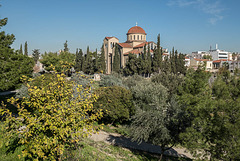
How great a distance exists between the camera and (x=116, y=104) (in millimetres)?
23203

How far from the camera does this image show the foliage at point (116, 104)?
906 inches

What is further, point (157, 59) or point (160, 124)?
point (157, 59)

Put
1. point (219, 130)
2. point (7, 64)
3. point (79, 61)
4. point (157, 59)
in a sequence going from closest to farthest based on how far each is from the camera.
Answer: point (219, 130) → point (7, 64) → point (157, 59) → point (79, 61)

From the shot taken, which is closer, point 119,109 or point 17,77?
point 17,77

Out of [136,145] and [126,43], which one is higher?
[126,43]

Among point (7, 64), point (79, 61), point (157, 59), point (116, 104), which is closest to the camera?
point (7, 64)

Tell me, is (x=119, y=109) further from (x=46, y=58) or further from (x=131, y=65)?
(x=46, y=58)

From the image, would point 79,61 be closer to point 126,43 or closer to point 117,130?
point 126,43

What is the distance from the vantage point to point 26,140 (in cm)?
607

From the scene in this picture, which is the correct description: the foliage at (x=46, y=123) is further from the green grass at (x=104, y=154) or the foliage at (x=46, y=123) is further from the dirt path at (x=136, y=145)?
the dirt path at (x=136, y=145)

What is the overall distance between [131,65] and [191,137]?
46.3 m

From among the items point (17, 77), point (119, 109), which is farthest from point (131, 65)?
point (17, 77)

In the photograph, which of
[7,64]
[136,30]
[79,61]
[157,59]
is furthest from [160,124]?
[136,30]

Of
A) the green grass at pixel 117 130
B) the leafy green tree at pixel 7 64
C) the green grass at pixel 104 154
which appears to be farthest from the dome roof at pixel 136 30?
the green grass at pixel 104 154
